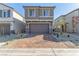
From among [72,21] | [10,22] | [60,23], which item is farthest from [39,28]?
Result: [72,21]

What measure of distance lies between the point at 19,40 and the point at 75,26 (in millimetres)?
3272

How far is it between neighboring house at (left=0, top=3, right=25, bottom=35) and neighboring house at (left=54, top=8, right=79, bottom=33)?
2.92 m

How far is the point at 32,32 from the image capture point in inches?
442

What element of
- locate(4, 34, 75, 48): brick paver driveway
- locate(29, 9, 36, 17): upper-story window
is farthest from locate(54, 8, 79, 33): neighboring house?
locate(29, 9, 36, 17): upper-story window

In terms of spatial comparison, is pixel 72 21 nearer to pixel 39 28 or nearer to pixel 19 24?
pixel 39 28

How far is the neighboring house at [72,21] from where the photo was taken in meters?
8.80

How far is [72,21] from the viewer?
891 cm

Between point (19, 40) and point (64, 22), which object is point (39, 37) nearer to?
point (19, 40)

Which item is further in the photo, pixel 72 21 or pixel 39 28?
pixel 39 28

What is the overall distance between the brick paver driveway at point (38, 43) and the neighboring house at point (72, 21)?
90 cm

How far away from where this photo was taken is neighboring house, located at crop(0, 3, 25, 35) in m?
9.47

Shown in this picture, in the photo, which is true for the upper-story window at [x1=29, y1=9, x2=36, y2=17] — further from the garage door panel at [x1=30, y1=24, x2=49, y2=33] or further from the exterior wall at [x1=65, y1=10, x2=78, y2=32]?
the exterior wall at [x1=65, y1=10, x2=78, y2=32]

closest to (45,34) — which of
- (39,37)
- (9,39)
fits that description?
(39,37)

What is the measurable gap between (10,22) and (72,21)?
4.07m
